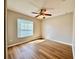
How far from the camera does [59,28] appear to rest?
6.25 m

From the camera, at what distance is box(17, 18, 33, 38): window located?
5527 millimetres

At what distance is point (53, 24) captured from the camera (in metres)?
6.97

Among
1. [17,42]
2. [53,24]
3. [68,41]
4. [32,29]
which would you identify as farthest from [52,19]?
[17,42]

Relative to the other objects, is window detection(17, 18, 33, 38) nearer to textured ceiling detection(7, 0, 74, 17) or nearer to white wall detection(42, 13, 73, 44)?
textured ceiling detection(7, 0, 74, 17)

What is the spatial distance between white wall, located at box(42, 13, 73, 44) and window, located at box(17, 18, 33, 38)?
6.03 ft

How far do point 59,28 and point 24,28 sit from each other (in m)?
3.01

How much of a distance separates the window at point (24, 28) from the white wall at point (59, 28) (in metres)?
1.84

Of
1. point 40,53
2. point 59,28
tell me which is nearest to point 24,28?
point 59,28

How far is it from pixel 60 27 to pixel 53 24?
0.99 metres

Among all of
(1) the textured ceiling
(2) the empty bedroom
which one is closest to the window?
(2) the empty bedroom

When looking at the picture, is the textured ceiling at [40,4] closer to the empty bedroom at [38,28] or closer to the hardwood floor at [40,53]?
the empty bedroom at [38,28]

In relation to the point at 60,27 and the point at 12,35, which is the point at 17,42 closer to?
the point at 12,35

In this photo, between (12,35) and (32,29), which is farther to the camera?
(32,29)
